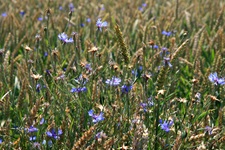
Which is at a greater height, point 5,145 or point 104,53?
point 104,53

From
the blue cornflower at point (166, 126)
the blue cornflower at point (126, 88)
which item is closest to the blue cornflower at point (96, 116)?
the blue cornflower at point (126, 88)

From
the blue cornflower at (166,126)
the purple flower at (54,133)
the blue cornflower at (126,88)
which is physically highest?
the blue cornflower at (126,88)

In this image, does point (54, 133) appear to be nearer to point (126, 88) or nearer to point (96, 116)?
point (96, 116)

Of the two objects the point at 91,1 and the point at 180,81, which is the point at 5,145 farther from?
the point at 91,1

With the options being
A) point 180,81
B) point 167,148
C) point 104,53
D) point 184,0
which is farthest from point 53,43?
point 184,0

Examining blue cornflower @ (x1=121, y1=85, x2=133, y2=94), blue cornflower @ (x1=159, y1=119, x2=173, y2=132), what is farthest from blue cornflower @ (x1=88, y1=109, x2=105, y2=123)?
blue cornflower @ (x1=159, y1=119, x2=173, y2=132)

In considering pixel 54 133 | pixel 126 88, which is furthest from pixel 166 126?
pixel 54 133

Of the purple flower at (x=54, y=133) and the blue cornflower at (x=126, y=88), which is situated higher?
the blue cornflower at (x=126, y=88)

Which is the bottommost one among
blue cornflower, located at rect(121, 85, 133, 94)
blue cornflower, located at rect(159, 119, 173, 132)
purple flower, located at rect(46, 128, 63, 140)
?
purple flower, located at rect(46, 128, 63, 140)

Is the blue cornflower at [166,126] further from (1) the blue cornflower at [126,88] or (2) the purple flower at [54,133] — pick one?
(2) the purple flower at [54,133]

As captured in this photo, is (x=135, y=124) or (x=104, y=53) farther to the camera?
(x=104, y=53)

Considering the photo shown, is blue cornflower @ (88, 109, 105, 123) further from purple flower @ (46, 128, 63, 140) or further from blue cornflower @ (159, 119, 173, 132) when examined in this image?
blue cornflower @ (159, 119, 173, 132)
